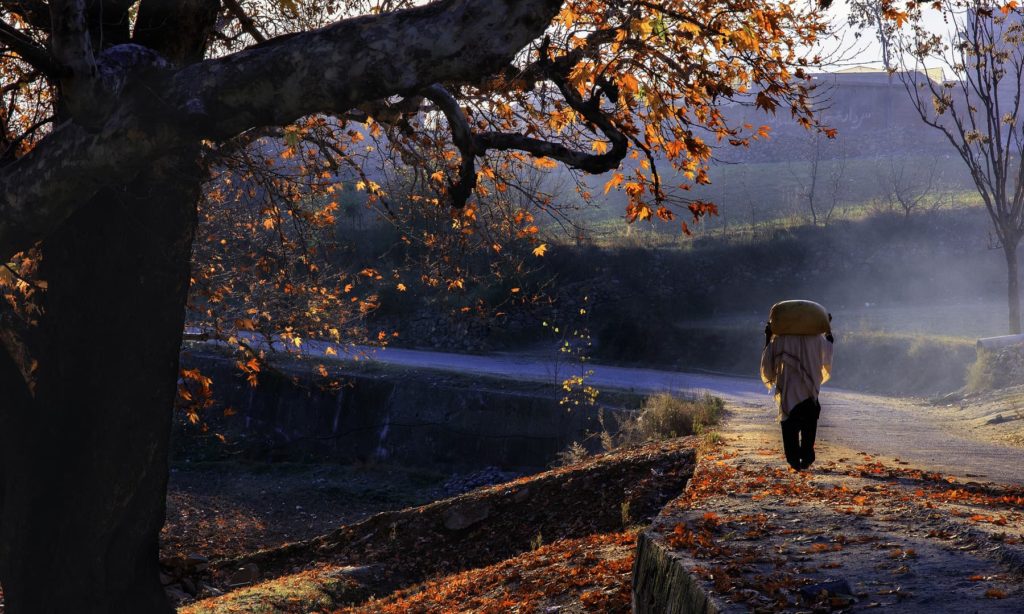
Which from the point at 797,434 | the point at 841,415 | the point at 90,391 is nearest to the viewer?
the point at 90,391

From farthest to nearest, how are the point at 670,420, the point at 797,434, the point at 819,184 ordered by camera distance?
1. the point at 819,184
2. the point at 670,420
3. the point at 797,434

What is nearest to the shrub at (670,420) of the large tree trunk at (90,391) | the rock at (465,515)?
the rock at (465,515)

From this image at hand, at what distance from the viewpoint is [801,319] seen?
8.96 metres

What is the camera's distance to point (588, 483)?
11492mm

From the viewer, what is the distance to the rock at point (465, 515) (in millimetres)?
11641

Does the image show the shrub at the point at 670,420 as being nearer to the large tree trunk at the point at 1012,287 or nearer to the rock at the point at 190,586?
the rock at the point at 190,586

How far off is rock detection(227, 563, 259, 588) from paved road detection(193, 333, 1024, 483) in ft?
11.9

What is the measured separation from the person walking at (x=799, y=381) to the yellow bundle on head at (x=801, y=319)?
8cm

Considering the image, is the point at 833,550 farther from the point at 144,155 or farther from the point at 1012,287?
the point at 1012,287

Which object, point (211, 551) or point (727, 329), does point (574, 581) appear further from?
point (727, 329)

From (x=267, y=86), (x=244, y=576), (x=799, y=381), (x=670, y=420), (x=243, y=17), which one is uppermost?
(x=243, y=17)

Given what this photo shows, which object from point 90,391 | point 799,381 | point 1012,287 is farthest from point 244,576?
point 1012,287

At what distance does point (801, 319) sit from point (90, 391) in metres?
5.91

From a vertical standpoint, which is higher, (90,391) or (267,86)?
(267,86)
